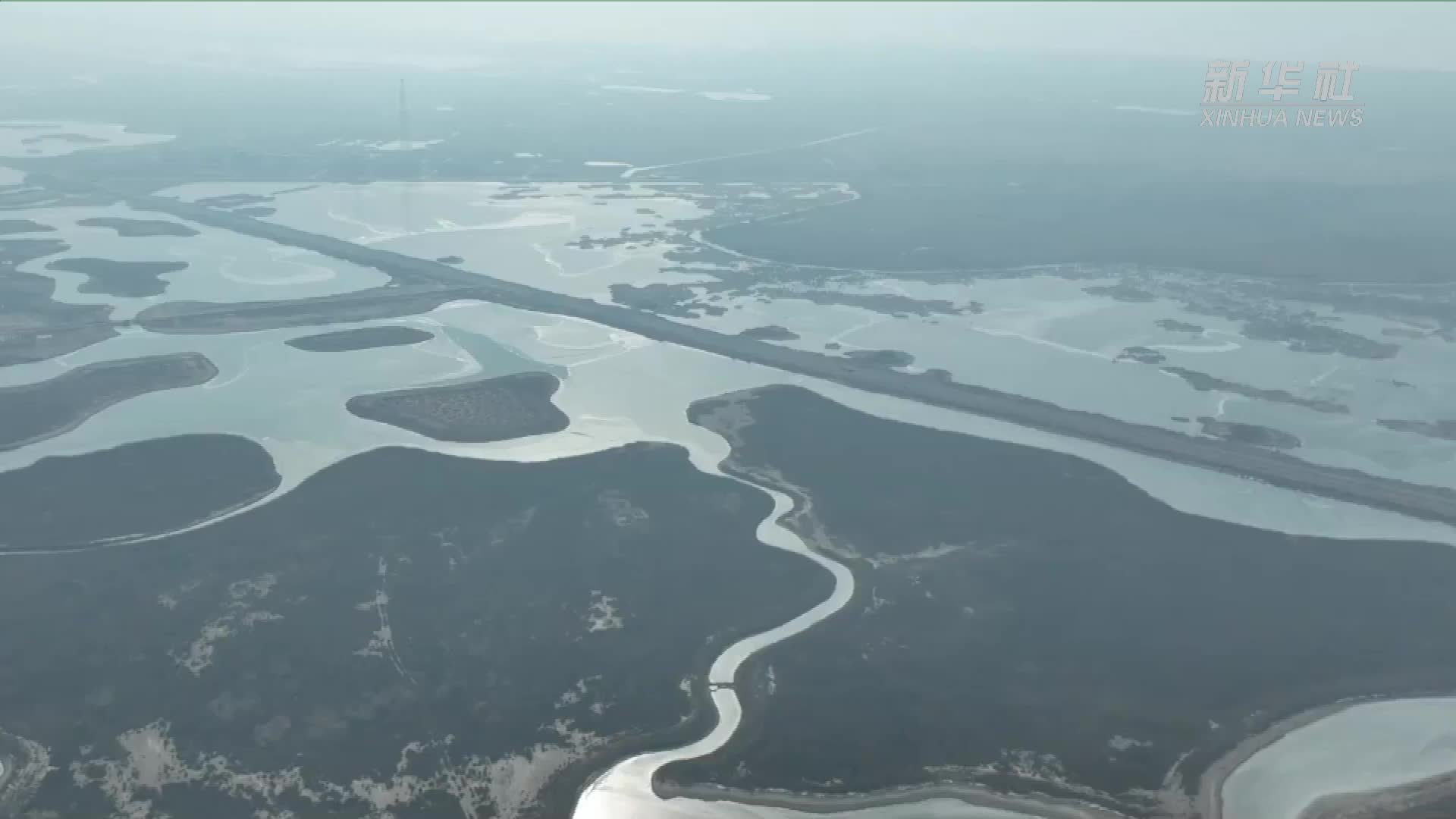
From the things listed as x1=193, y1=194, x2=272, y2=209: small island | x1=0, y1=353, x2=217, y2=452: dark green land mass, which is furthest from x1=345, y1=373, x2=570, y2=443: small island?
x1=193, y1=194, x2=272, y2=209: small island

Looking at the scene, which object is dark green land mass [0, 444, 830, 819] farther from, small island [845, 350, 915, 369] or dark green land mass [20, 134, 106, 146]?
dark green land mass [20, 134, 106, 146]

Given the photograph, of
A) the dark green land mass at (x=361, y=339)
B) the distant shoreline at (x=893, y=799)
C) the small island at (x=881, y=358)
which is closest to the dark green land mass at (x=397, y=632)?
the distant shoreline at (x=893, y=799)

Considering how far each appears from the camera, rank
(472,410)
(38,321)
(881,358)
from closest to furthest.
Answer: (472,410) < (881,358) < (38,321)

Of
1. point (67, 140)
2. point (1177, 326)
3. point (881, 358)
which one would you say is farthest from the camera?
point (67, 140)

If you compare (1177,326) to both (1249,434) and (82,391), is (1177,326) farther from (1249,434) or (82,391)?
→ (82,391)

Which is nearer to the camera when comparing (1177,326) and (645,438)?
(645,438)

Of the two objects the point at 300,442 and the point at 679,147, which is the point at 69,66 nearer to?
the point at 679,147

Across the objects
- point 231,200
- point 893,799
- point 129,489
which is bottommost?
point 893,799

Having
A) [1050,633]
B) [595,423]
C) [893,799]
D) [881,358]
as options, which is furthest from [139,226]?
[893,799]
